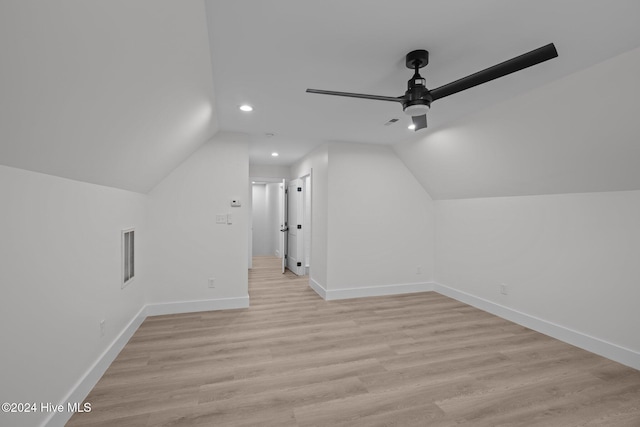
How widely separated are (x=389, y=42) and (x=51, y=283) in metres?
2.58

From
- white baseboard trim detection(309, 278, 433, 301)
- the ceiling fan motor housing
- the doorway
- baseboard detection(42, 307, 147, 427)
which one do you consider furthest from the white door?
the ceiling fan motor housing

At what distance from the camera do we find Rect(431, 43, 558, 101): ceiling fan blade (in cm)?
149

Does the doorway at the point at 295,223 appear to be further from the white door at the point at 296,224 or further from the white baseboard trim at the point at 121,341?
the white baseboard trim at the point at 121,341

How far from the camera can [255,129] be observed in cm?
392

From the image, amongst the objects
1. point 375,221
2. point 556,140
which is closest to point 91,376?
point 375,221

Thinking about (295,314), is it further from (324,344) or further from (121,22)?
(121,22)

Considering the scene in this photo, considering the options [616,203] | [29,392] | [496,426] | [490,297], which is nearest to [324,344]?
[496,426]

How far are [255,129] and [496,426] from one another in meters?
3.80

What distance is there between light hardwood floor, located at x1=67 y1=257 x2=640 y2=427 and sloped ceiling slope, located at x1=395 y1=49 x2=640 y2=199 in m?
1.72

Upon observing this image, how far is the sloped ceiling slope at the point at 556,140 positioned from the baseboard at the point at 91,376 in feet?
13.7

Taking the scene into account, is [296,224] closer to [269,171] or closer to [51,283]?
[269,171]

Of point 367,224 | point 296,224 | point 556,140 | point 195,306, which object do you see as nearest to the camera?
point 556,140

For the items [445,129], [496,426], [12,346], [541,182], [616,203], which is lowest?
[496,426]

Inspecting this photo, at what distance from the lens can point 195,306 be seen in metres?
3.91
